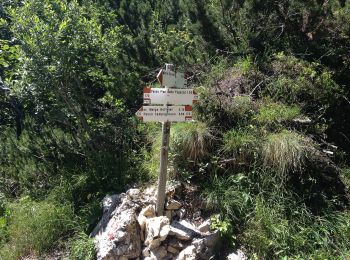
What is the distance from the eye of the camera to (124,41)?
689cm

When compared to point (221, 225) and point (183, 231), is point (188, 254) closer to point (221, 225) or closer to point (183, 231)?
point (183, 231)

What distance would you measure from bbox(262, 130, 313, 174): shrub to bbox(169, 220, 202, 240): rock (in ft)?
4.20

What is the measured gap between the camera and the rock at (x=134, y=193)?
5.04 meters

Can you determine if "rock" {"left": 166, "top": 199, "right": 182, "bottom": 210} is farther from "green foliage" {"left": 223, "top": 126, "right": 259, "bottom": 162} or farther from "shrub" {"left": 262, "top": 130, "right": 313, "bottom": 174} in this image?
"shrub" {"left": 262, "top": 130, "right": 313, "bottom": 174}

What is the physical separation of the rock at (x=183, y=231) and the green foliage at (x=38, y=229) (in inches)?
59.0

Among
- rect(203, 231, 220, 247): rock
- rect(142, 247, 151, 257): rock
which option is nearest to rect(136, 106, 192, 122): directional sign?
rect(203, 231, 220, 247): rock

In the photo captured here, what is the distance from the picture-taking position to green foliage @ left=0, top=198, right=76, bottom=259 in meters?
5.10

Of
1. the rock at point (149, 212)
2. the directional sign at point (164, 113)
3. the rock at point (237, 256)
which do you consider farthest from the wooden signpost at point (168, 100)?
the rock at point (237, 256)

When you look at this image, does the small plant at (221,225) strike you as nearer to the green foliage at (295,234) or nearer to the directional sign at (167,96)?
the green foliage at (295,234)

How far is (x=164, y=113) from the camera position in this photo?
4.40 m

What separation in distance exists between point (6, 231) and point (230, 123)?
11.4ft

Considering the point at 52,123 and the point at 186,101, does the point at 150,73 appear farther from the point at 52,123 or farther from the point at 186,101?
the point at 186,101

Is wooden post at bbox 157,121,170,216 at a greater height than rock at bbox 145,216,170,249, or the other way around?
wooden post at bbox 157,121,170,216

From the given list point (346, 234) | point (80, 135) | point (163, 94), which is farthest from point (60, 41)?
point (346, 234)
